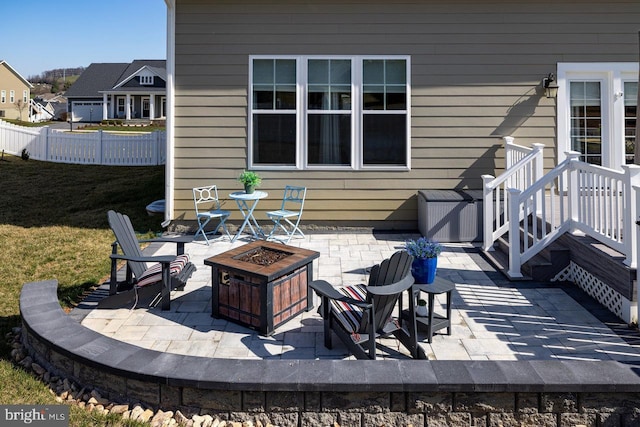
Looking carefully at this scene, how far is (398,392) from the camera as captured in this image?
253cm

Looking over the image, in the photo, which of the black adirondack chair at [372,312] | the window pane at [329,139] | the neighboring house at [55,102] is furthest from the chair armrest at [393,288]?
the neighboring house at [55,102]

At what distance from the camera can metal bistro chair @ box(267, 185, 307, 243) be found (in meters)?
6.56

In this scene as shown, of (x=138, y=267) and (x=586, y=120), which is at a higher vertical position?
(x=586, y=120)

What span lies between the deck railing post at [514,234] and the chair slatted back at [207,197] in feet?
13.5

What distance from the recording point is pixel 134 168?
12727mm

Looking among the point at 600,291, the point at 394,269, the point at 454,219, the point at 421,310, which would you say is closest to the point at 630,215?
the point at 600,291

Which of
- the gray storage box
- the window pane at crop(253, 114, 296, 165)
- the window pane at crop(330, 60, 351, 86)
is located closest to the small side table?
the gray storage box

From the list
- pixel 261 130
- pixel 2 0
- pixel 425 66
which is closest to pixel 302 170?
pixel 261 130

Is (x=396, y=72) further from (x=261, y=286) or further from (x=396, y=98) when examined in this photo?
(x=261, y=286)

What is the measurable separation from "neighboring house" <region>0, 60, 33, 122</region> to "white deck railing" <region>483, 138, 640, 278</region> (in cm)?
4618

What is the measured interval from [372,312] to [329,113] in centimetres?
456

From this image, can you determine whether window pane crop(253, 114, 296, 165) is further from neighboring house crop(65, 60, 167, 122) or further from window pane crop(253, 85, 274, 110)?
neighboring house crop(65, 60, 167, 122)

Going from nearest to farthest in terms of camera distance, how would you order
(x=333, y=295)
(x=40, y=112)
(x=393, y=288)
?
(x=393, y=288)
(x=333, y=295)
(x=40, y=112)

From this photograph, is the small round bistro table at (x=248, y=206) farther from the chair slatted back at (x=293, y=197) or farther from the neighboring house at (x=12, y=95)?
the neighboring house at (x=12, y=95)
